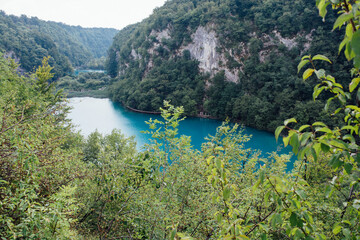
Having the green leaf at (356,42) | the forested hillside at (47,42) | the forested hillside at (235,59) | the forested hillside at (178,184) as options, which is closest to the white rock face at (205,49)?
the forested hillside at (235,59)

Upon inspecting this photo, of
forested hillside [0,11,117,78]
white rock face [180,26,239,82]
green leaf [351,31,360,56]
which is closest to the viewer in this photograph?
green leaf [351,31,360,56]

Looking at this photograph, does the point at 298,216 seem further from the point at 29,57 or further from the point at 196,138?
the point at 29,57

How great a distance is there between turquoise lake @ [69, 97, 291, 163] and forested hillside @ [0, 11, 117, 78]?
566 inches

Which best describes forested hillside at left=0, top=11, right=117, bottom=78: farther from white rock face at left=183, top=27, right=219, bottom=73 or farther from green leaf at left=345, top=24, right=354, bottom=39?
white rock face at left=183, top=27, right=219, bottom=73

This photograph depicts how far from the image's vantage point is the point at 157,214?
3449 millimetres

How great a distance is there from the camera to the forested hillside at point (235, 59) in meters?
32.6

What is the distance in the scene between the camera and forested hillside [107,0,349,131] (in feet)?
107

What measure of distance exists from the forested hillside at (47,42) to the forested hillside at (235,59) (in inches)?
1145

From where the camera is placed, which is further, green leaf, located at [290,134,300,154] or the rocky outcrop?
the rocky outcrop

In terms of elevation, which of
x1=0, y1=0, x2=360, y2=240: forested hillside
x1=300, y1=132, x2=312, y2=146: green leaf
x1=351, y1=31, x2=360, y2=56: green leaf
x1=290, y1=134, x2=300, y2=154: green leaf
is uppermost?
x1=351, y1=31, x2=360, y2=56: green leaf

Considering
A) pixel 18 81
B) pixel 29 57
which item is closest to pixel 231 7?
pixel 18 81

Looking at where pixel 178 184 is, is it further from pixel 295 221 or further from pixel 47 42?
pixel 47 42

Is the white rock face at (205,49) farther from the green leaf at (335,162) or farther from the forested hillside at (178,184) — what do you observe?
the green leaf at (335,162)

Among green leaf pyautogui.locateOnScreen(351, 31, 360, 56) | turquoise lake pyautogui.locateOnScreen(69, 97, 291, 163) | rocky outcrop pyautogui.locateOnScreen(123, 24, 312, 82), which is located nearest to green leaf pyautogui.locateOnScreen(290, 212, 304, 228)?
green leaf pyautogui.locateOnScreen(351, 31, 360, 56)
